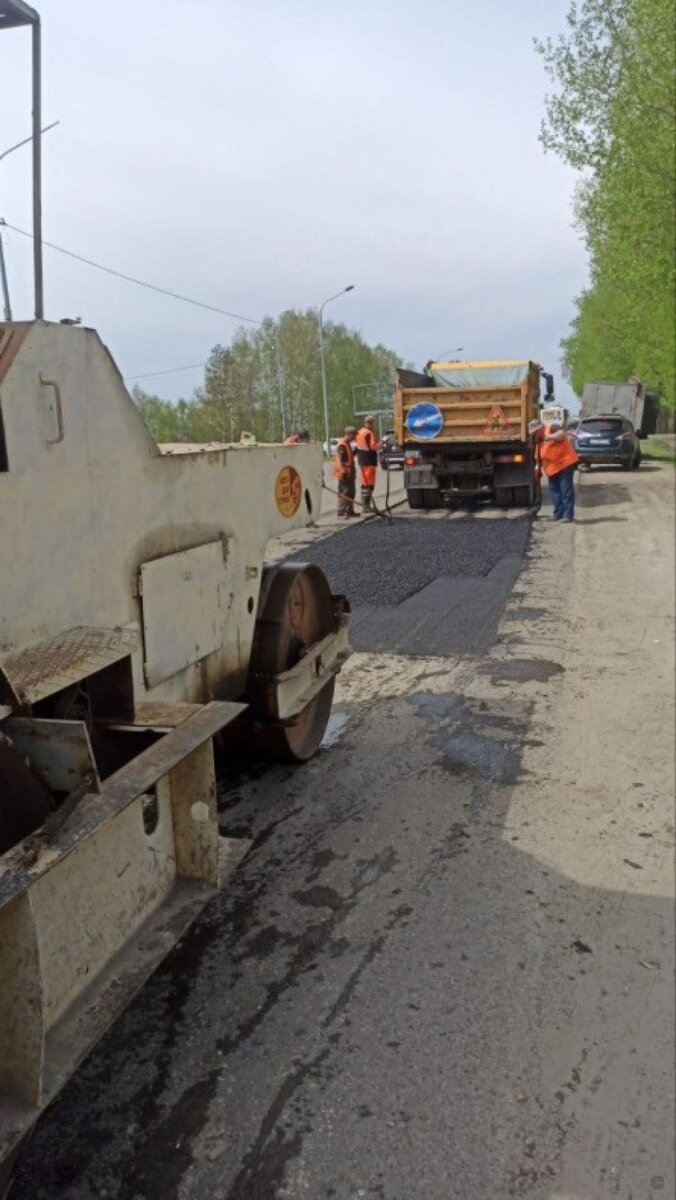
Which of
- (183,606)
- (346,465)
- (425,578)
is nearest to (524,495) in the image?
(346,465)

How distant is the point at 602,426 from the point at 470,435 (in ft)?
27.8

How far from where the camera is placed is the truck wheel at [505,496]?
1462 cm

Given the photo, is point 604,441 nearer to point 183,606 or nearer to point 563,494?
point 563,494

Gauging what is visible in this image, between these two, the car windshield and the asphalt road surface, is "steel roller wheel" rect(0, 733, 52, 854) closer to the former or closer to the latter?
the asphalt road surface

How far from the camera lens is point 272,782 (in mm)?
4176

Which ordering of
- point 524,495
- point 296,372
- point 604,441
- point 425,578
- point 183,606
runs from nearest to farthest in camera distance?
point 183,606
point 425,578
point 524,495
point 604,441
point 296,372

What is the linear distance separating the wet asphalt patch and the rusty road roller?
3.50 m

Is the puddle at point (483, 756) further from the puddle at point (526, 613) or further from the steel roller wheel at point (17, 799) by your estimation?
the puddle at point (526, 613)

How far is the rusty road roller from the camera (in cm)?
185

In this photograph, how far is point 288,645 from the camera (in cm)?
396

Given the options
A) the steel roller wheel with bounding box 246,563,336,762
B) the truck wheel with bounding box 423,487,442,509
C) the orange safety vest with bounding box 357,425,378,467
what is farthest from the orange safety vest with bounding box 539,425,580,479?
the steel roller wheel with bounding box 246,563,336,762

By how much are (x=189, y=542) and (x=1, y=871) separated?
156cm

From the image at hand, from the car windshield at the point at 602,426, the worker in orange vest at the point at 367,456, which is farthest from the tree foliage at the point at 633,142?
the worker in orange vest at the point at 367,456

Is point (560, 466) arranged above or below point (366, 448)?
below
